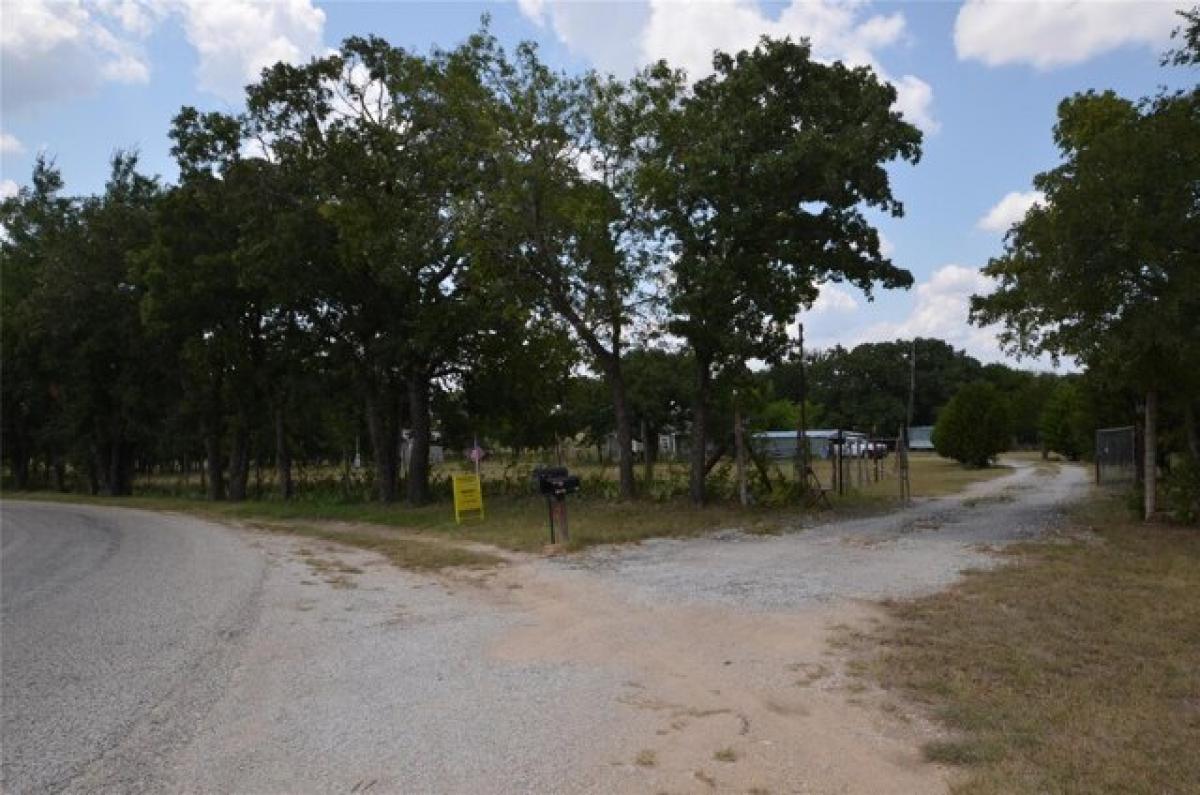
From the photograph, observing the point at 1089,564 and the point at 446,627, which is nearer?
the point at 446,627

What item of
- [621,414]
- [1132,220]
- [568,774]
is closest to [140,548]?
[621,414]

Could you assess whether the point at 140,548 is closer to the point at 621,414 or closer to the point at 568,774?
the point at 621,414

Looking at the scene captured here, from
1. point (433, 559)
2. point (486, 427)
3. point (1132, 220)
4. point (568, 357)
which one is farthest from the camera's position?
point (486, 427)

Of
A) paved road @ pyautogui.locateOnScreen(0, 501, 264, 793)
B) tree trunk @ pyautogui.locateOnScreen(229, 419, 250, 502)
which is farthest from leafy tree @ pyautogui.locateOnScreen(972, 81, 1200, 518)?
tree trunk @ pyautogui.locateOnScreen(229, 419, 250, 502)

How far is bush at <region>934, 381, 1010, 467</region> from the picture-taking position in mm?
48781

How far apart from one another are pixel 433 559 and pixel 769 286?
30.5ft

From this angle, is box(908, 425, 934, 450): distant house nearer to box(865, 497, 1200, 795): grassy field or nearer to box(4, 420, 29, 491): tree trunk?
box(4, 420, 29, 491): tree trunk

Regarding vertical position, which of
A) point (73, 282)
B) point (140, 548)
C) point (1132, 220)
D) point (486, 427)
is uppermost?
point (73, 282)

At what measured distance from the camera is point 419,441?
26.8m

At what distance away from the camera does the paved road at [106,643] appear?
18.8ft

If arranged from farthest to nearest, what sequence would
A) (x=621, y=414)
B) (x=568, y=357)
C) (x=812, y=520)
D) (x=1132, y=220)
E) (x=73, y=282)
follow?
(x=73, y=282) < (x=568, y=357) < (x=621, y=414) < (x=812, y=520) < (x=1132, y=220)

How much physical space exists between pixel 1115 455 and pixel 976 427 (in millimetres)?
21007

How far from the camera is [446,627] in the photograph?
9.07m

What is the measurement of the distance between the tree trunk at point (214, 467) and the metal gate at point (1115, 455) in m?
30.0
